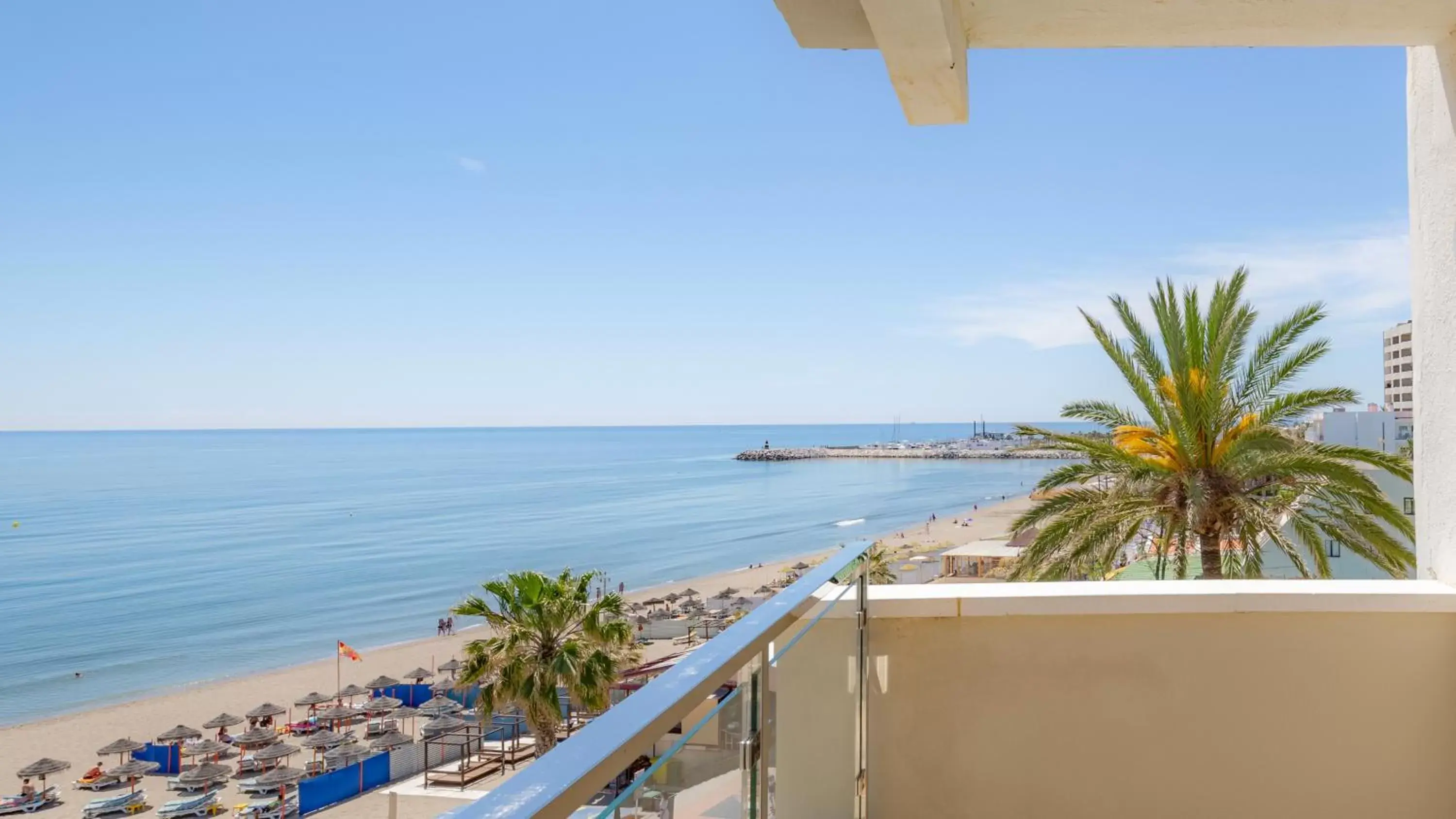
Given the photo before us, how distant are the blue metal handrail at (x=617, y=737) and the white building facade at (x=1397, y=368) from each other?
6.95 metres

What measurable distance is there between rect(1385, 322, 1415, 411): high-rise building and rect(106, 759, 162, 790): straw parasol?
22592 mm

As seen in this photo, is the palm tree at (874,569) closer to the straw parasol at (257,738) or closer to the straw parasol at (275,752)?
the straw parasol at (275,752)

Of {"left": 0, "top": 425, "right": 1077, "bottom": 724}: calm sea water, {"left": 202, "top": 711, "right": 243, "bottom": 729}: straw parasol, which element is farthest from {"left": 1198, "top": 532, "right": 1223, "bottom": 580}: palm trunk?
{"left": 0, "top": 425, "right": 1077, "bottom": 724}: calm sea water

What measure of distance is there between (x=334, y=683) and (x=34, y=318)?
244 ft

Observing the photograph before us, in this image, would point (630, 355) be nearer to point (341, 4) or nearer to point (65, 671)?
point (341, 4)

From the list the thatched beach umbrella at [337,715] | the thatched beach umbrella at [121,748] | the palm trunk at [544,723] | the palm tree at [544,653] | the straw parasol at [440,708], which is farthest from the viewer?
the thatched beach umbrella at [337,715]

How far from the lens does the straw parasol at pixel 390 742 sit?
2000cm

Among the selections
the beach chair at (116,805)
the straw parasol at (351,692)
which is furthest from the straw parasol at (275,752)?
the straw parasol at (351,692)

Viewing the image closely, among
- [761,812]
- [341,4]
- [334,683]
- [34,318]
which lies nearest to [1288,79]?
[761,812]

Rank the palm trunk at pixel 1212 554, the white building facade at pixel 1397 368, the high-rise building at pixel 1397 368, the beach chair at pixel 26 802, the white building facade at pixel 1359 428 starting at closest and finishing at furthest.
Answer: the palm trunk at pixel 1212 554 → the white building facade at pixel 1397 368 → the high-rise building at pixel 1397 368 → the white building facade at pixel 1359 428 → the beach chair at pixel 26 802

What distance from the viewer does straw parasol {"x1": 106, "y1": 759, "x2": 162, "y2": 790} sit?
18.8 metres

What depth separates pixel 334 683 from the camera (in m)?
25.9

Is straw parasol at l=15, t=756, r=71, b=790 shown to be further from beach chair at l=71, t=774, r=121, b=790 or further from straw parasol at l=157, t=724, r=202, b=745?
straw parasol at l=157, t=724, r=202, b=745

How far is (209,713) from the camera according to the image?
941 inches
